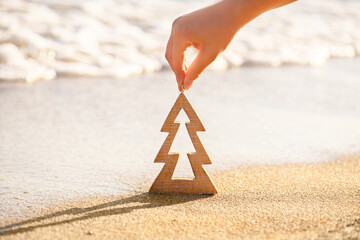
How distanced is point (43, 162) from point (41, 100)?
3.86ft

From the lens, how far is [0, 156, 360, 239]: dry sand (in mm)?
1473

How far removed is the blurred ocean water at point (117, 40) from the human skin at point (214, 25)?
244 cm

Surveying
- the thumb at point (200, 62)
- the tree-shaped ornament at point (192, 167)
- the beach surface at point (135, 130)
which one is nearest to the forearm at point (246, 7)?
the thumb at point (200, 62)

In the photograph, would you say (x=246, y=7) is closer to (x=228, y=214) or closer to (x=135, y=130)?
(x=228, y=214)

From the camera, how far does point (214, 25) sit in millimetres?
1667

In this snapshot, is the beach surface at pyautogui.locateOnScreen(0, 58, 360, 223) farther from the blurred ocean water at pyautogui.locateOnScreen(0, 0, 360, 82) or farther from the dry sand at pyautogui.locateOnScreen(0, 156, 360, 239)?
the blurred ocean water at pyautogui.locateOnScreen(0, 0, 360, 82)

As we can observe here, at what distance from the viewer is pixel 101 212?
1657 mm

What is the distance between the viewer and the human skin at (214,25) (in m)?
1.67

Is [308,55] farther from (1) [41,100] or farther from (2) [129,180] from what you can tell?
(2) [129,180]

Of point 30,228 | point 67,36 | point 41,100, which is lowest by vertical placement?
point 30,228

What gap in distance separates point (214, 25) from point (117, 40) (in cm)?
380

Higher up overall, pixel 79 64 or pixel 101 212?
pixel 79 64

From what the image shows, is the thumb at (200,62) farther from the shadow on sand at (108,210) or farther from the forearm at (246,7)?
the shadow on sand at (108,210)

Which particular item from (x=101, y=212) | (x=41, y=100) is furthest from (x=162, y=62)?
(x=101, y=212)
